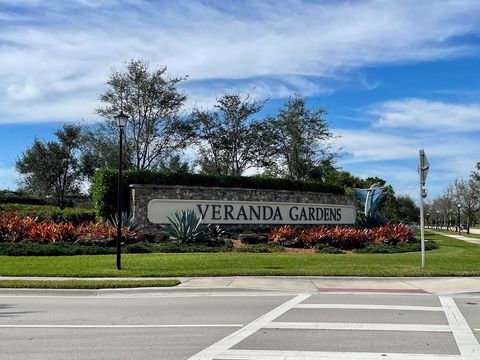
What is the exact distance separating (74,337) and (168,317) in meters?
1.86

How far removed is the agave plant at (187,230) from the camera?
22.1m

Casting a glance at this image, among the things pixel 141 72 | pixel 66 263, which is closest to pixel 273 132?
pixel 141 72

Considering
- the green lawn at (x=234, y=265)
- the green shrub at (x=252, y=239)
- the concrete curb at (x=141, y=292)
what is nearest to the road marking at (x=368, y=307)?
the concrete curb at (x=141, y=292)

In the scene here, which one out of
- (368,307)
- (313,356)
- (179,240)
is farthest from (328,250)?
(313,356)

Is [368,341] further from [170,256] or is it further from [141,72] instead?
[141,72]

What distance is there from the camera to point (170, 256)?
18.5 m

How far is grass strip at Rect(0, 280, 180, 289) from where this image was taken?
12.5 m

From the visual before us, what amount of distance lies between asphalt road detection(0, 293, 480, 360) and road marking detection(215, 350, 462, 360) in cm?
1

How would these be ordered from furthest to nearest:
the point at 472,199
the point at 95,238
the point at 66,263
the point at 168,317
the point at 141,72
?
the point at 472,199 < the point at 141,72 < the point at 95,238 < the point at 66,263 < the point at 168,317

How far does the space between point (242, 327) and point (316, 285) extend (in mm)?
5220

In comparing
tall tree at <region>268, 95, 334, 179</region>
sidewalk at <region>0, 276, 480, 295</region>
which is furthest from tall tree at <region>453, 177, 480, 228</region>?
sidewalk at <region>0, 276, 480, 295</region>

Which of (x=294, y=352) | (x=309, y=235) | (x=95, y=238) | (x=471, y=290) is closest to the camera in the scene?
(x=294, y=352)

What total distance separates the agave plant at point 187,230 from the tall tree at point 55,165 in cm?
2275

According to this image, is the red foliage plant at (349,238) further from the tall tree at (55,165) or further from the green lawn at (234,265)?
the tall tree at (55,165)
